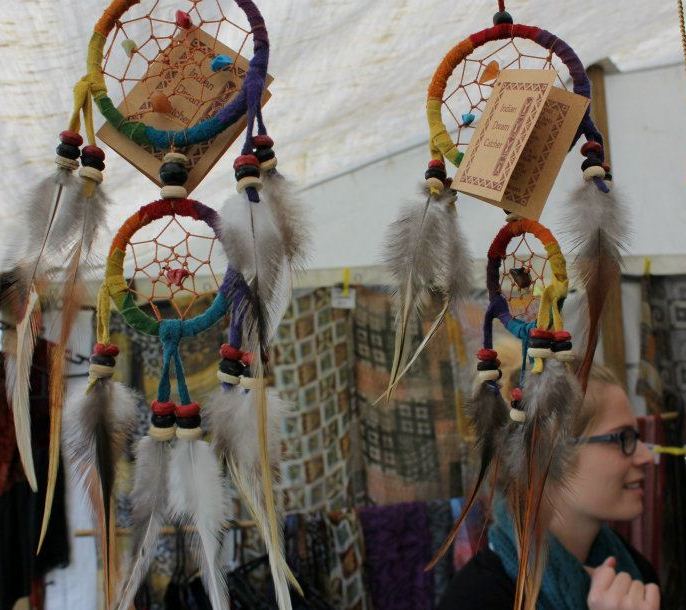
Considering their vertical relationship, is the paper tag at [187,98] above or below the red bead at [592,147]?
above

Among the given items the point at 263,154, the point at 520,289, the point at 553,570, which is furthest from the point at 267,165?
the point at 553,570

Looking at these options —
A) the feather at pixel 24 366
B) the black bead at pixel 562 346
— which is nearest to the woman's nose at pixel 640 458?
the black bead at pixel 562 346

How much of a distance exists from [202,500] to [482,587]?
61 centimetres

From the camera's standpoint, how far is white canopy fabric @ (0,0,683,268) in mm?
Answer: 904

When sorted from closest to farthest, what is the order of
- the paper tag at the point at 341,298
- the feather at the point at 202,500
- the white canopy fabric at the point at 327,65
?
the feather at the point at 202,500 → the white canopy fabric at the point at 327,65 → the paper tag at the point at 341,298

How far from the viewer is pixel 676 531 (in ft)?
6.34

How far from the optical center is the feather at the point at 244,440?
0.63m

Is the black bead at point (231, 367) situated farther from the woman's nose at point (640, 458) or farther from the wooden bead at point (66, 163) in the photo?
the woman's nose at point (640, 458)

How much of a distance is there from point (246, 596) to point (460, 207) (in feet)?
4.10

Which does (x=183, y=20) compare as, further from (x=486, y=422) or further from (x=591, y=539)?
(x=591, y=539)


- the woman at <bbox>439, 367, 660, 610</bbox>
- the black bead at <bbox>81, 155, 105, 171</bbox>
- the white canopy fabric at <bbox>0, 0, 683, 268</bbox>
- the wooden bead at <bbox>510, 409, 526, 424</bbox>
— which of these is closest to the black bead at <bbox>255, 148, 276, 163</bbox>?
the black bead at <bbox>81, 155, 105, 171</bbox>

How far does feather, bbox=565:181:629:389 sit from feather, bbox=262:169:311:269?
12.1 inches

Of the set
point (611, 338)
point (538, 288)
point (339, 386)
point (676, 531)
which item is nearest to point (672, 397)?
point (611, 338)

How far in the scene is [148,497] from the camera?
0.65 m
